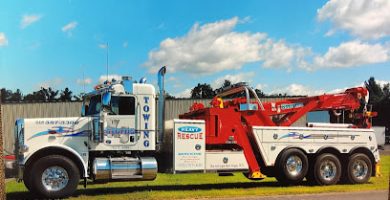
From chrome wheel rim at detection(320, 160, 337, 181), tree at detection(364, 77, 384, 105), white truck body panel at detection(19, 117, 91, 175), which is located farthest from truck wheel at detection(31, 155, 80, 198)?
tree at detection(364, 77, 384, 105)

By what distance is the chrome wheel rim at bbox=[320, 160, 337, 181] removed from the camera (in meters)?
15.0

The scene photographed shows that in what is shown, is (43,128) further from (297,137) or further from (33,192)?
(297,137)

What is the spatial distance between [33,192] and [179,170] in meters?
3.78

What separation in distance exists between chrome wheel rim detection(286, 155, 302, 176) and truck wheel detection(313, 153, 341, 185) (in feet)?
1.78

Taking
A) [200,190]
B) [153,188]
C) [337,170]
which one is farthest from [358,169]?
[153,188]

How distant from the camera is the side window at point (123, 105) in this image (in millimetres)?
12906

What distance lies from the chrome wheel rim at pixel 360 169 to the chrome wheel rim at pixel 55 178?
9054 millimetres

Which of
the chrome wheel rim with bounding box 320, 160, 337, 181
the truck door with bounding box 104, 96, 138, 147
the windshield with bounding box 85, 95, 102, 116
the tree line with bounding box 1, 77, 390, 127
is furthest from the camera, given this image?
the tree line with bounding box 1, 77, 390, 127

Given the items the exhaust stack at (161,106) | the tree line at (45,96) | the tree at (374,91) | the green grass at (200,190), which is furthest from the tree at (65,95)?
the tree at (374,91)

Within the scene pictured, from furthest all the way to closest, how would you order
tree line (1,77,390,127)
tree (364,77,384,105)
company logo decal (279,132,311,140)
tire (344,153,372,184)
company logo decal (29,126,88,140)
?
tree (364,77,384,105) < tree line (1,77,390,127) < tire (344,153,372,184) < company logo decal (279,132,311,140) < company logo decal (29,126,88,140)

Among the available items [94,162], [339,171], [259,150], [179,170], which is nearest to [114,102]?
[94,162]

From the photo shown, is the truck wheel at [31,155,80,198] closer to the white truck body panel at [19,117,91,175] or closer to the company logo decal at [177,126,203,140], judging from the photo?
the white truck body panel at [19,117,91,175]

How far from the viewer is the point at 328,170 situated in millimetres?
15148

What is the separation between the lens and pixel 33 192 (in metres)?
11.9
